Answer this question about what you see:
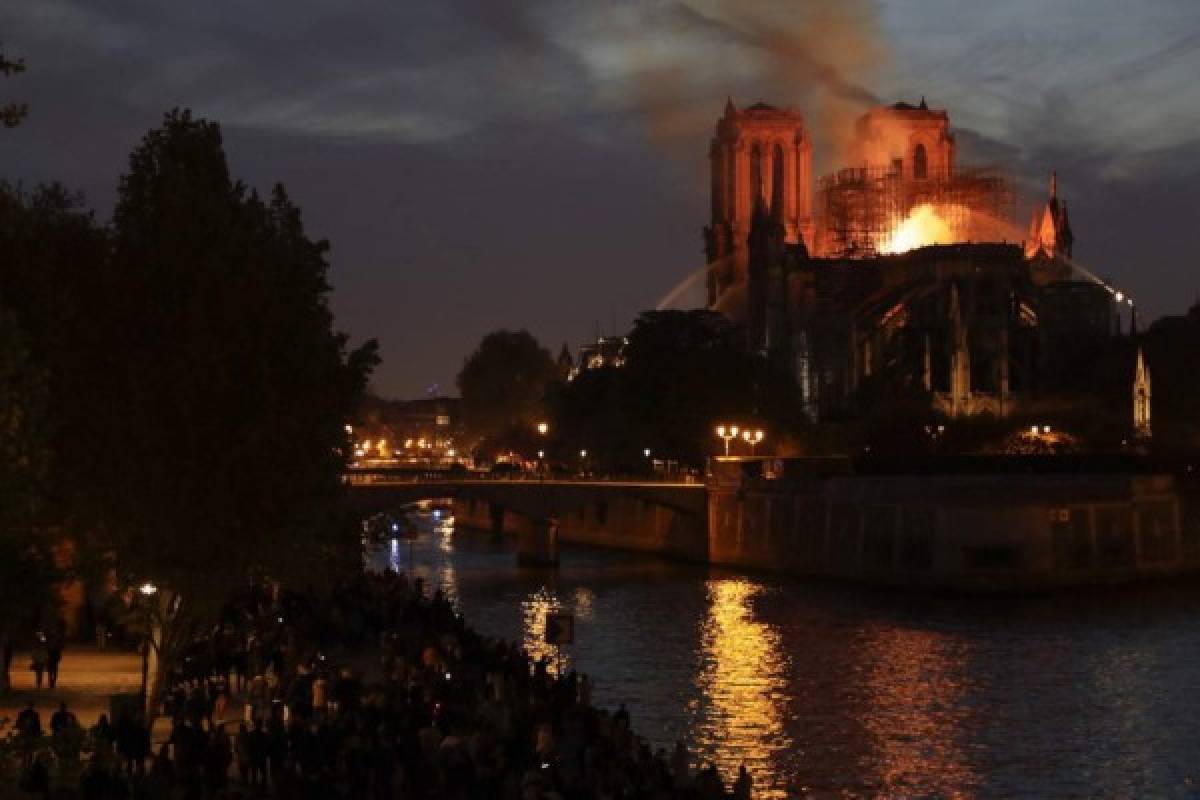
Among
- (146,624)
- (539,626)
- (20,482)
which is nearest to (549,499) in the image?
(539,626)

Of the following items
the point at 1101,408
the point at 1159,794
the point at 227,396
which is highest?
the point at 1101,408

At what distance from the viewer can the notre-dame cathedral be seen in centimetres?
12150

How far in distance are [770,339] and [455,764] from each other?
122 m

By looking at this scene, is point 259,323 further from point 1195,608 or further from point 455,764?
point 1195,608

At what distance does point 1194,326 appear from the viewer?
120 meters

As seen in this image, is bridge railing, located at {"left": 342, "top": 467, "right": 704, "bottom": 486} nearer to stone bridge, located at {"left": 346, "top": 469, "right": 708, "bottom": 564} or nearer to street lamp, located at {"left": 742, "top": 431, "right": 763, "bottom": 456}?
stone bridge, located at {"left": 346, "top": 469, "right": 708, "bottom": 564}

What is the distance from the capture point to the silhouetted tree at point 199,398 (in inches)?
1142

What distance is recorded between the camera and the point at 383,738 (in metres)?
26.1

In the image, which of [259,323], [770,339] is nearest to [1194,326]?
[770,339]

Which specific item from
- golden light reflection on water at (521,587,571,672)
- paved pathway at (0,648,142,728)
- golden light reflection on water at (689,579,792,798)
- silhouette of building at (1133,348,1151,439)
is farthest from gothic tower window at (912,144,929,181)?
paved pathway at (0,648,142,728)

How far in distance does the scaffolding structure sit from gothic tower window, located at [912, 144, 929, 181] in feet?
17.4

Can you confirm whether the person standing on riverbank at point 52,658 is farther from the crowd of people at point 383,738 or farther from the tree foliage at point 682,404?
the tree foliage at point 682,404

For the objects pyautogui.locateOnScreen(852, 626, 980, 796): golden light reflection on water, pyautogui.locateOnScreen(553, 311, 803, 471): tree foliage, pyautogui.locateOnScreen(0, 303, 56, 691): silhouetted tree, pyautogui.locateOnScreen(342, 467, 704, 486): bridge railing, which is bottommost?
pyautogui.locateOnScreen(852, 626, 980, 796): golden light reflection on water

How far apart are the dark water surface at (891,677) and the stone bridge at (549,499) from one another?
239 inches
